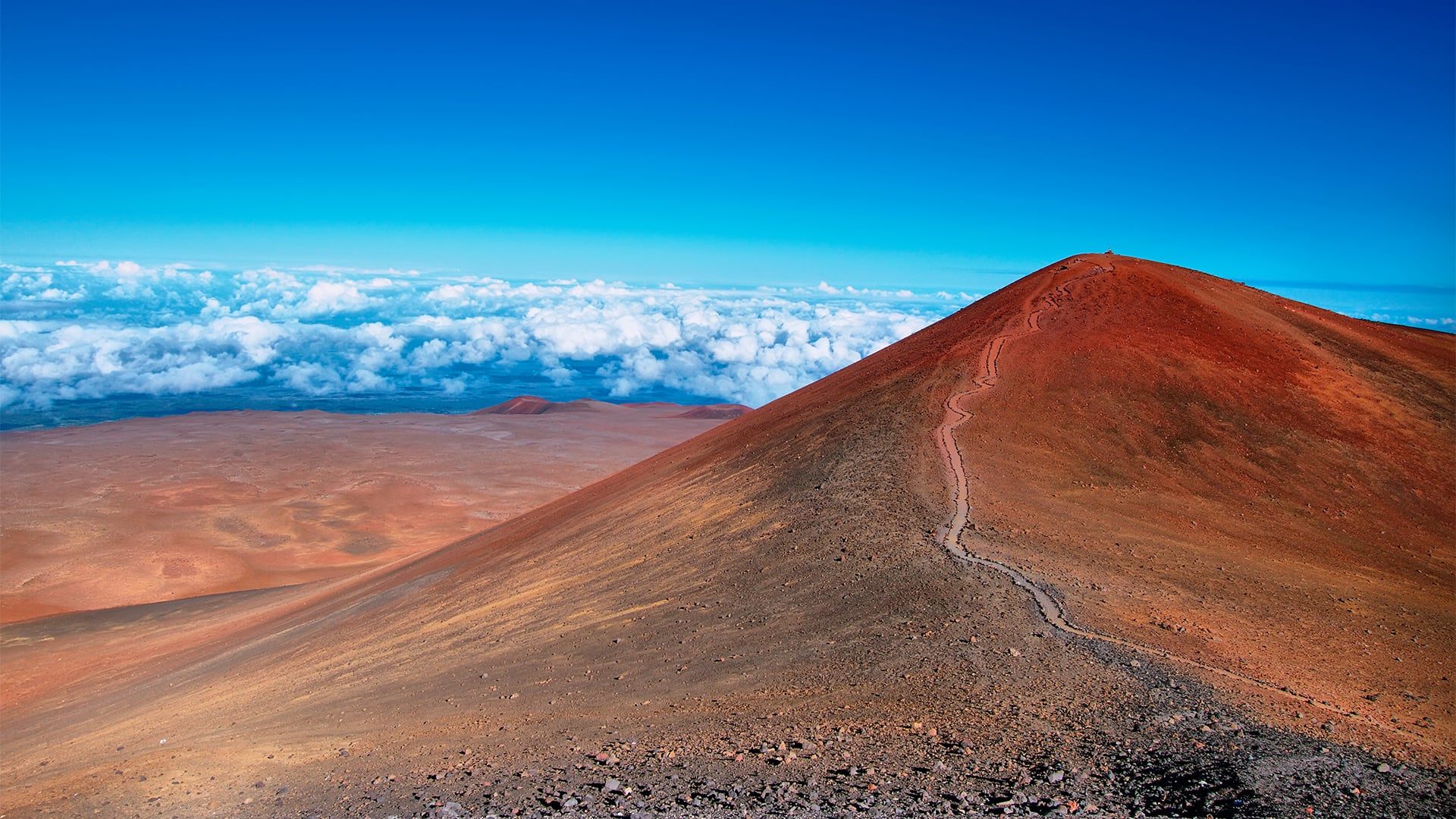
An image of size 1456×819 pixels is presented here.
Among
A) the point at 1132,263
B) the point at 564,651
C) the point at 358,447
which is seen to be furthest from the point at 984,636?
the point at 358,447

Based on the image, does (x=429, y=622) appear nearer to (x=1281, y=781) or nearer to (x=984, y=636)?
(x=984, y=636)

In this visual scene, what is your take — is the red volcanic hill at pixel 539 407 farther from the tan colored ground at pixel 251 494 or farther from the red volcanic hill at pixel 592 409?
the tan colored ground at pixel 251 494

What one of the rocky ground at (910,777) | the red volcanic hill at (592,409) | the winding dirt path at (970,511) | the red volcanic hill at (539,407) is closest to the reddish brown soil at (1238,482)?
the winding dirt path at (970,511)

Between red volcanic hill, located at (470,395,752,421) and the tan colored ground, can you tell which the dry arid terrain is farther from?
red volcanic hill, located at (470,395,752,421)

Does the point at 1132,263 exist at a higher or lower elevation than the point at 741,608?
higher

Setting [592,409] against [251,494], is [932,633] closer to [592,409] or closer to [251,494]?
[251,494]

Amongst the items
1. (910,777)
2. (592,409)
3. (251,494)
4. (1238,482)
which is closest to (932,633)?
(910,777)
